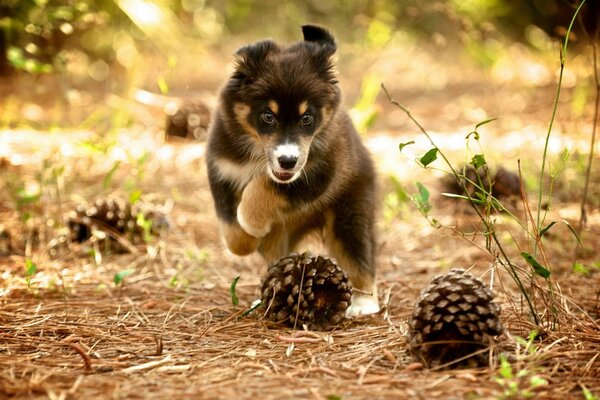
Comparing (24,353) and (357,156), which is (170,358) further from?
(357,156)

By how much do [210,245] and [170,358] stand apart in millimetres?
2720

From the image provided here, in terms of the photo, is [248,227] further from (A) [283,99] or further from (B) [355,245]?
(A) [283,99]

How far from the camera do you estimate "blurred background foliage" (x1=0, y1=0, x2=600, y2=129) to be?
640 centimetres

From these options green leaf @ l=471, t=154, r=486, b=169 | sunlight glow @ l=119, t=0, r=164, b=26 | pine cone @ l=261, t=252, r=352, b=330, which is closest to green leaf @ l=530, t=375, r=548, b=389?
green leaf @ l=471, t=154, r=486, b=169

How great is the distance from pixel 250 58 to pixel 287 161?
76cm

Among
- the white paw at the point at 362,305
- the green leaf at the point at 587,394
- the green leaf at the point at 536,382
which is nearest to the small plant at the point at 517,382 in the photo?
the green leaf at the point at 536,382

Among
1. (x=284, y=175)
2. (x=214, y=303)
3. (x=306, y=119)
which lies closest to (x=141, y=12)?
(x=306, y=119)

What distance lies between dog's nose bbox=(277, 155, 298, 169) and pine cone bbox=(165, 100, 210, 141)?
16.8 feet

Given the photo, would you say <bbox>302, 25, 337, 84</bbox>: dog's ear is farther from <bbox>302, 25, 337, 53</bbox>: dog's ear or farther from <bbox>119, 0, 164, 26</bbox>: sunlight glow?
<bbox>119, 0, 164, 26</bbox>: sunlight glow

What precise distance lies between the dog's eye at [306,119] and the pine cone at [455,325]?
1488 millimetres

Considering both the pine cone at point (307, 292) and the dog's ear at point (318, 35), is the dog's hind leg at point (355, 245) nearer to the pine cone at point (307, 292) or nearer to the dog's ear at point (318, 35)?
the pine cone at point (307, 292)

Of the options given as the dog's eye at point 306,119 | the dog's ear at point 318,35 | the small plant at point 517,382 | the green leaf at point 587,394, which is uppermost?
the dog's ear at point 318,35

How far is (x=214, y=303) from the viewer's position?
4.25 m

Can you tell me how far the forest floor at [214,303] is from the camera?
107 inches
